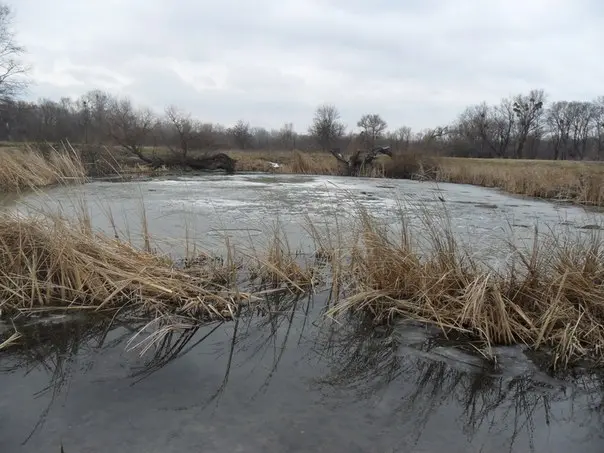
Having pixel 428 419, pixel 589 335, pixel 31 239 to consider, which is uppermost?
pixel 31 239

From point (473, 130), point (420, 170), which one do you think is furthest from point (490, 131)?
point (420, 170)

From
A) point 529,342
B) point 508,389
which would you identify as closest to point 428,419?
point 508,389

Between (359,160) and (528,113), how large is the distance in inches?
1916

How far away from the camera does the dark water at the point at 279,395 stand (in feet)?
7.95

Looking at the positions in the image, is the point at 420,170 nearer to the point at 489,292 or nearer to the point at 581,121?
the point at 489,292

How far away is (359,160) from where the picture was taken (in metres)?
27.2

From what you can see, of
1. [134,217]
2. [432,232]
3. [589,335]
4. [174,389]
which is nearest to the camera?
[174,389]

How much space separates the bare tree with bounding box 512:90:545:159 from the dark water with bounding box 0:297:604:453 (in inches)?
2648

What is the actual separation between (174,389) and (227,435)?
0.63m

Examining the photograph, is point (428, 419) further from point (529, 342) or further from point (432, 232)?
point (432, 232)

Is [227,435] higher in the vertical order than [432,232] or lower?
lower

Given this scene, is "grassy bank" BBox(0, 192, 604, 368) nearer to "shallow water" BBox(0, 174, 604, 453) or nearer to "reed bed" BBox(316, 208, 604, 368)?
"reed bed" BBox(316, 208, 604, 368)

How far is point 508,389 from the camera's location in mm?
3008

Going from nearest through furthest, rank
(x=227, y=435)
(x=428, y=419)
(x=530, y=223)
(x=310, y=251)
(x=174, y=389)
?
(x=227, y=435), (x=428, y=419), (x=174, y=389), (x=310, y=251), (x=530, y=223)
